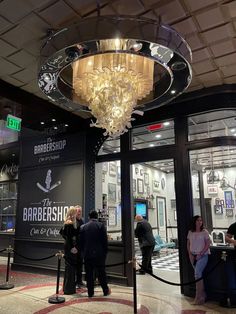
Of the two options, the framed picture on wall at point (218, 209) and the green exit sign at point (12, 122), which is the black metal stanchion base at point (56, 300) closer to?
the green exit sign at point (12, 122)

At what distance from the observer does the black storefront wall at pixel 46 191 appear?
6445 millimetres

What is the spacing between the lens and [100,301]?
14.7 ft

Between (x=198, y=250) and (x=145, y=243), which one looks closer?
(x=198, y=250)

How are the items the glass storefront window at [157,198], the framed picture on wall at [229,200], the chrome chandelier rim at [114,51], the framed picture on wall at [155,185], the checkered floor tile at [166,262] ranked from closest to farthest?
the chrome chandelier rim at [114,51], the checkered floor tile at [166,262], the framed picture on wall at [229,200], the glass storefront window at [157,198], the framed picture on wall at [155,185]

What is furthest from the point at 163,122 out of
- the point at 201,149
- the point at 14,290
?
the point at 14,290

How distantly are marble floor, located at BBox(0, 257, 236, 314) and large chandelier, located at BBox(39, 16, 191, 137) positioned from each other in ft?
8.71

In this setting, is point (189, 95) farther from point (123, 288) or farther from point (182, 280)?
point (123, 288)

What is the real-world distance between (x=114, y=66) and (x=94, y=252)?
3025mm

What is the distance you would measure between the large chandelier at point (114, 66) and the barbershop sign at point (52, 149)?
2532mm

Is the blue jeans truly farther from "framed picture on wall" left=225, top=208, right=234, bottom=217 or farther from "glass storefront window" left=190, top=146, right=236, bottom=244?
"framed picture on wall" left=225, top=208, right=234, bottom=217

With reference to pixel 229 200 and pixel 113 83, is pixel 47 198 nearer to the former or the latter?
pixel 113 83

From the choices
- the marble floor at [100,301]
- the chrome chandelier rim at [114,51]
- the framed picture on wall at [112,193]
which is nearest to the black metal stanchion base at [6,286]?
the marble floor at [100,301]

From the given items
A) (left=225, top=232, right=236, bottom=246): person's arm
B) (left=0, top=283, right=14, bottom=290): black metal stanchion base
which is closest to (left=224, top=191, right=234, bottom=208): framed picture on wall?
(left=225, top=232, right=236, bottom=246): person's arm

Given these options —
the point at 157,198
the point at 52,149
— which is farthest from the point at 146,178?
the point at 52,149
